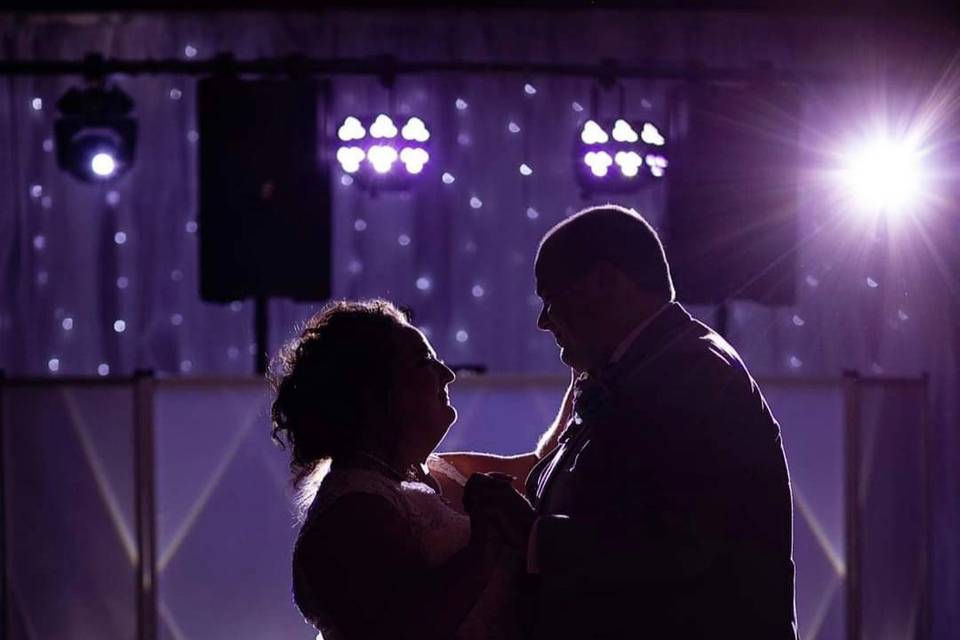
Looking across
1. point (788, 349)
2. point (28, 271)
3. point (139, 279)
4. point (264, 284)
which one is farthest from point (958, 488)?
point (28, 271)

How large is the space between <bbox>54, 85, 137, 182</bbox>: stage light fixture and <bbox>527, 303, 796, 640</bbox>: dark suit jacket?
3754 mm

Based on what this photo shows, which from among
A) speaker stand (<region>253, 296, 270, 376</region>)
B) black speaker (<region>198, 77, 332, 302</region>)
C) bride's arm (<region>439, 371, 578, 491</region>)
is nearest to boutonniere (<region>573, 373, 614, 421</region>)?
bride's arm (<region>439, 371, 578, 491</region>)

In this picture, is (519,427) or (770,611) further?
(519,427)

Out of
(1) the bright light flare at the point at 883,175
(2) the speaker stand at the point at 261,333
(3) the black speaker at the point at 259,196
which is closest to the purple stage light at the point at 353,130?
(3) the black speaker at the point at 259,196

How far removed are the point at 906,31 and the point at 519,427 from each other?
2929 mm

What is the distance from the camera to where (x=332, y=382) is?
6.24ft

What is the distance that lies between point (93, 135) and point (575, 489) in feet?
12.8

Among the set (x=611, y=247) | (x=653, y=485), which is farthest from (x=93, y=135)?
(x=653, y=485)

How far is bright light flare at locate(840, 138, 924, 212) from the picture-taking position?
17.4ft

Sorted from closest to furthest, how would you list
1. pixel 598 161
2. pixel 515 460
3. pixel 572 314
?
1. pixel 572 314
2. pixel 515 460
3. pixel 598 161

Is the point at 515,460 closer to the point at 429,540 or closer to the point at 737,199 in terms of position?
the point at 429,540

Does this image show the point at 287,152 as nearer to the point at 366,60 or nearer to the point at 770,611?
the point at 366,60

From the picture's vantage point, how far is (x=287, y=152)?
4.77 meters

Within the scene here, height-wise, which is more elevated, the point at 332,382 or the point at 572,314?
the point at 572,314
